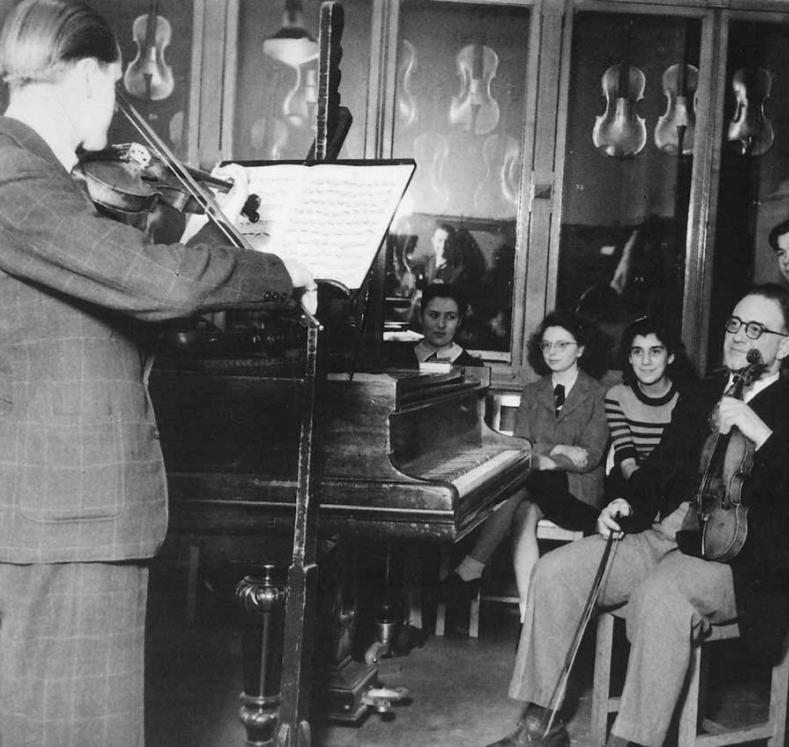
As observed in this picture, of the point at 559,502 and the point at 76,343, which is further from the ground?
the point at 76,343

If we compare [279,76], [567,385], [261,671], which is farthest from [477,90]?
[261,671]

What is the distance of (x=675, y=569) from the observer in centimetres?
283

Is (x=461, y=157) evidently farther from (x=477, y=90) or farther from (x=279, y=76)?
(x=279, y=76)

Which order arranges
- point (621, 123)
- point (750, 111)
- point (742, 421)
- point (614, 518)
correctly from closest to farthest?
1. point (742, 421)
2. point (614, 518)
3. point (750, 111)
4. point (621, 123)

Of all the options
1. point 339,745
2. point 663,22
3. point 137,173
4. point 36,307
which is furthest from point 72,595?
point 663,22

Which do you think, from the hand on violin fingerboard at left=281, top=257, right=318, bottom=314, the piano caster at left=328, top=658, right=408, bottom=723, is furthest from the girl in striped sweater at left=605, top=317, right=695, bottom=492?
the hand on violin fingerboard at left=281, top=257, right=318, bottom=314

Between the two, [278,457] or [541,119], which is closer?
[278,457]

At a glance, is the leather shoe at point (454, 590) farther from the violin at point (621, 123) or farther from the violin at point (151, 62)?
the violin at point (151, 62)

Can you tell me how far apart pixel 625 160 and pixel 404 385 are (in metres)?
3.46

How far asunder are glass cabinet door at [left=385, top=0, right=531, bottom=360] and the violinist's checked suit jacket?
3529mm

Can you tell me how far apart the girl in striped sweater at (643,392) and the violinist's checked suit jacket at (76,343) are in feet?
9.11

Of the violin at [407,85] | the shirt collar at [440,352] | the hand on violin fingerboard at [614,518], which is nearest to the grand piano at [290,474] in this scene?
the hand on violin fingerboard at [614,518]

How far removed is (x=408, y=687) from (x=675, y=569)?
120cm

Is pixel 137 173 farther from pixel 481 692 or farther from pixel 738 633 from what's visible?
pixel 481 692
